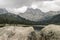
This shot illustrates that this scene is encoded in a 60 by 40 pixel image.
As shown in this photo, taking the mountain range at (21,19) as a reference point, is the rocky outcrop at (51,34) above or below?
above

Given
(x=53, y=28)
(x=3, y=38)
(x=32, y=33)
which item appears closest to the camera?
(x=3, y=38)

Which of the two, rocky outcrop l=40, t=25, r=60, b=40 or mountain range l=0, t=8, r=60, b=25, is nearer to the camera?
rocky outcrop l=40, t=25, r=60, b=40

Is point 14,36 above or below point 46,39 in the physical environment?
above

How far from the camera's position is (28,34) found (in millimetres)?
10531

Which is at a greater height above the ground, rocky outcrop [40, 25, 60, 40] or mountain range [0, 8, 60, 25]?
rocky outcrop [40, 25, 60, 40]

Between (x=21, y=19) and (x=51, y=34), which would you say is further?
(x=21, y=19)

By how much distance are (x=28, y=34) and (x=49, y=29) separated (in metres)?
2.17

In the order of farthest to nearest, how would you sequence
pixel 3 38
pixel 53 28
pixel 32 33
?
pixel 53 28 → pixel 32 33 → pixel 3 38

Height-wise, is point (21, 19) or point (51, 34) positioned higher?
point (51, 34)

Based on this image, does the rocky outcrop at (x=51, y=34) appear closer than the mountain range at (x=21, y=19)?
Yes

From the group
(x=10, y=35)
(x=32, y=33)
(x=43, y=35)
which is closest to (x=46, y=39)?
(x=43, y=35)

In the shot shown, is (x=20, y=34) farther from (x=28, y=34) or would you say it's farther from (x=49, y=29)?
(x=49, y=29)

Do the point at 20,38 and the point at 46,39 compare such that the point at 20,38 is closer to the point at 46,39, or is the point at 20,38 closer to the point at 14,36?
the point at 14,36

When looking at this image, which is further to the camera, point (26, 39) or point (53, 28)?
point (53, 28)
